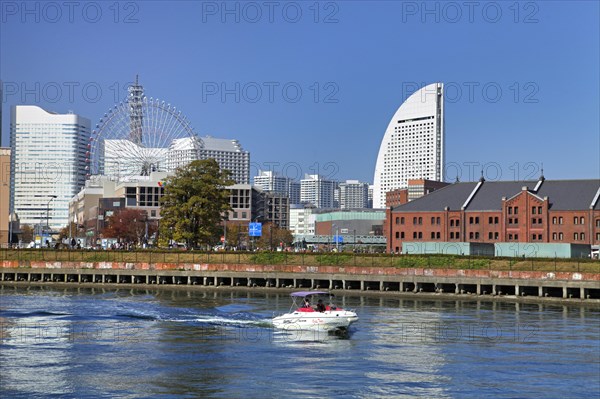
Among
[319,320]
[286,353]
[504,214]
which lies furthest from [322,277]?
[286,353]

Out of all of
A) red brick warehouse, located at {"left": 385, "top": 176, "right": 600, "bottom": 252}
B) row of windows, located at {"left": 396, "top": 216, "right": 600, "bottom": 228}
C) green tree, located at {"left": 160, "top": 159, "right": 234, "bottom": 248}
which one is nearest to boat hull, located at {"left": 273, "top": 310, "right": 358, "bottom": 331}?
green tree, located at {"left": 160, "top": 159, "right": 234, "bottom": 248}

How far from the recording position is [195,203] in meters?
139

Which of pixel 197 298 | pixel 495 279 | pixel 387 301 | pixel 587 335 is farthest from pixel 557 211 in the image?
pixel 587 335

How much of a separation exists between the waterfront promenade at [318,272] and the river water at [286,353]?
10.7m

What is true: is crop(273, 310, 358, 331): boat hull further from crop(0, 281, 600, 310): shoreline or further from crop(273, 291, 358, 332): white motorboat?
crop(0, 281, 600, 310): shoreline

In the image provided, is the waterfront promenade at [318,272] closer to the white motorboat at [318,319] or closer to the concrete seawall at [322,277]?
the concrete seawall at [322,277]

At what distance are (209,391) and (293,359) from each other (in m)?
10.9

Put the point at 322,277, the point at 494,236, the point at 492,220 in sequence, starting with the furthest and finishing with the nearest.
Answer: the point at 492,220 < the point at 494,236 < the point at 322,277

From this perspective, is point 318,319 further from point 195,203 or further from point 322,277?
point 195,203

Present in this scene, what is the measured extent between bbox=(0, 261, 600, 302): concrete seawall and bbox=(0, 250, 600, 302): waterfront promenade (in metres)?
0.12

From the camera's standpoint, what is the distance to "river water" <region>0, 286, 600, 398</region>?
162 ft

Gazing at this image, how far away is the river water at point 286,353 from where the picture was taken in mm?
49281

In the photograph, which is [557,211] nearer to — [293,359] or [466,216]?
[466,216]

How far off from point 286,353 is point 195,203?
80582 millimetres
